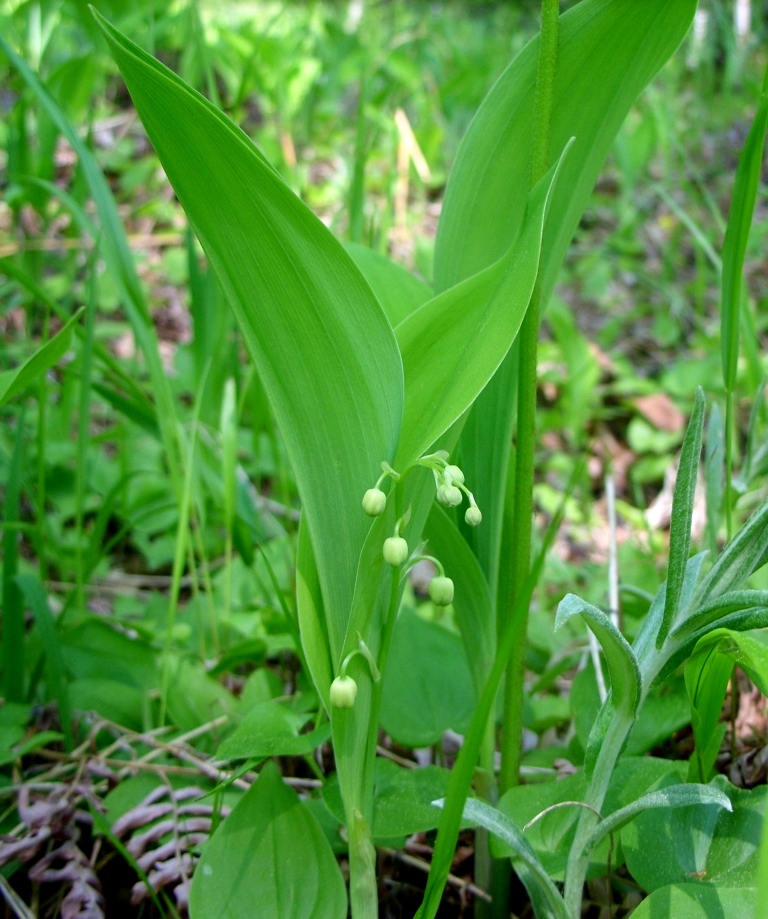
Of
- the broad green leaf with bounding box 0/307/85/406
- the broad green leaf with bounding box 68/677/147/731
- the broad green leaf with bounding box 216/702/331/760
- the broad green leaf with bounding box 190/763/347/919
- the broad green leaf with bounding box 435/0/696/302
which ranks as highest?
the broad green leaf with bounding box 435/0/696/302

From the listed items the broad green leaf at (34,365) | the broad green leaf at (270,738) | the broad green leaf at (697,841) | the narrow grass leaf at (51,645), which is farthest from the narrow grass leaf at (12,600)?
the broad green leaf at (697,841)

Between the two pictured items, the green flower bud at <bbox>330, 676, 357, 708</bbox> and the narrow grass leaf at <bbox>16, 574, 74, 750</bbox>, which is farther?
the narrow grass leaf at <bbox>16, 574, 74, 750</bbox>

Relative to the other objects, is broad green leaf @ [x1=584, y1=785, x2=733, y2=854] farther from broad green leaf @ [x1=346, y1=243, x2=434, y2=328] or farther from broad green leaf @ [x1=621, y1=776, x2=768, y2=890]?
broad green leaf @ [x1=346, y1=243, x2=434, y2=328]

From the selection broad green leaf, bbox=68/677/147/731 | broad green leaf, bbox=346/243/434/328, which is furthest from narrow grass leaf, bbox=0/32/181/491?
broad green leaf, bbox=346/243/434/328

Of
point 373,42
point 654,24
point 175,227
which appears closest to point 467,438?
point 654,24

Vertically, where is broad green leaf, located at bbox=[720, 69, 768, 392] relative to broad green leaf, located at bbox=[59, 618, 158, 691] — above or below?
above

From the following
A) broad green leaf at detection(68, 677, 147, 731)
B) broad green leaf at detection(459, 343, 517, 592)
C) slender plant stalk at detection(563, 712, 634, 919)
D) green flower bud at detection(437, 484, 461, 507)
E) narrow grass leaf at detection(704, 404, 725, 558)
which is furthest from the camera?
broad green leaf at detection(68, 677, 147, 731)

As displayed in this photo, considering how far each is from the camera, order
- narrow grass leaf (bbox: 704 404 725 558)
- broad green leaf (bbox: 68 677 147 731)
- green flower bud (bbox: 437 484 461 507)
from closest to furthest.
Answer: green flower bud (bbox: 437 484 461 507) → narrow grass leaf (bbox: 704 404 725 558) → broad green leaf (bbox: 68 677 147 731)
